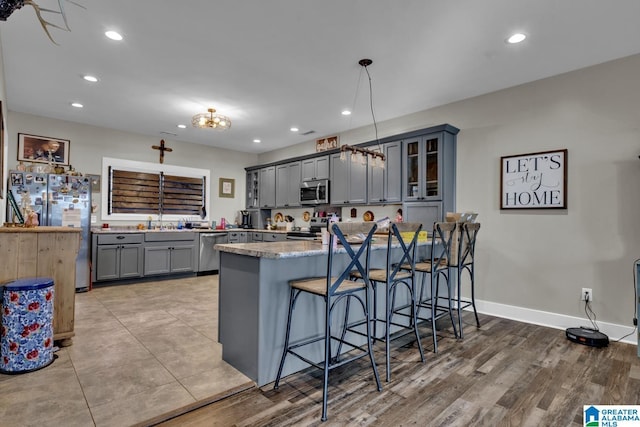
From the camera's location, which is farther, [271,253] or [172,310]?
[172,310]

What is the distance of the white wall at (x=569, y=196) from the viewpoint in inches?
122

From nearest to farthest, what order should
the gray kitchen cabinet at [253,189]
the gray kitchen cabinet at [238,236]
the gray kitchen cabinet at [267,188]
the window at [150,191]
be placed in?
1. the window at [150,191]
2. the gray kitchen cabinet at [238,236]
3. the gray kitchen cabinet at [267,188]
4. the gray kitchen cabinet at [253,189]

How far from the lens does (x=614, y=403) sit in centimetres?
199

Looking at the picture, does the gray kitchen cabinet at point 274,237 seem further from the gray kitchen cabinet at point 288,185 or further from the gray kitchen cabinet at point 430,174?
the gray kitchen cabinet at point 430,174

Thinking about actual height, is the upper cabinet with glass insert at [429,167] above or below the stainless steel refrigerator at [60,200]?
above

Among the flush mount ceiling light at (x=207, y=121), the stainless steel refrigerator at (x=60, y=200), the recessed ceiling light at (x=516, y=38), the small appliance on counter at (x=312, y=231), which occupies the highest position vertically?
the recessed ceiling light at (x=516, y=38)

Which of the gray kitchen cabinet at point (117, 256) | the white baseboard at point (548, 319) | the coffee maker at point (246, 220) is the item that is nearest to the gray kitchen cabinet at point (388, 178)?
the white baseboard at point (548, 319)

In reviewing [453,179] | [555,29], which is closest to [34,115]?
[453,179]

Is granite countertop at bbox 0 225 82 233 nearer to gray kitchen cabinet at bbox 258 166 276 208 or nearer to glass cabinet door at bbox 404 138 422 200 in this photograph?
glass cabinet door at bbox 404 138 422 200

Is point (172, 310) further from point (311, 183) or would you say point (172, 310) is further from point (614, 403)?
point (614, 403)

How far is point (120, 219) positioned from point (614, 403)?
260 inches

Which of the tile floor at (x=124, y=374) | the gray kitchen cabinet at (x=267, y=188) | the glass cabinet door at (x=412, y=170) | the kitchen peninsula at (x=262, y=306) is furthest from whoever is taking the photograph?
the gray kitchen cabinet at (x=267, y=188)

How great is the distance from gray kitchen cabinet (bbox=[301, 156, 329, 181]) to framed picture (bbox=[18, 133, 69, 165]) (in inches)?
153

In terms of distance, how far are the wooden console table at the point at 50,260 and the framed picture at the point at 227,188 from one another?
442 cm
